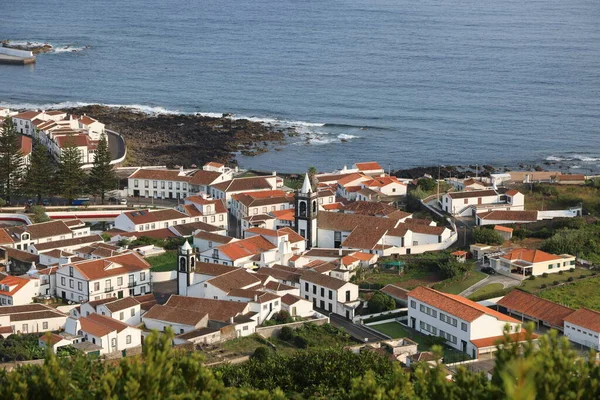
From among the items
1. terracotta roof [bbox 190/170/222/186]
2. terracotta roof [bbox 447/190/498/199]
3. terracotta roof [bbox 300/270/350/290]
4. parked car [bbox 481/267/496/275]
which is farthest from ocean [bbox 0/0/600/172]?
terracotta roof [bbox 300/270/350/290]

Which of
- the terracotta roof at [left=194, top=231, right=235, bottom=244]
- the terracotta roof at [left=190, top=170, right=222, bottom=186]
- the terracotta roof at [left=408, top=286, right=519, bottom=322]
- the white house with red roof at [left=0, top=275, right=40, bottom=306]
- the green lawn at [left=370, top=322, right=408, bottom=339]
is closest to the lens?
the terracotta roof at [left=408, top=286, right=519, bottom=322]

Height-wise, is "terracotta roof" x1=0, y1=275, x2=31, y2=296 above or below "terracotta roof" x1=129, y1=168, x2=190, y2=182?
below

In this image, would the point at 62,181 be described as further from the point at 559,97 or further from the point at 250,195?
the point at 559,97

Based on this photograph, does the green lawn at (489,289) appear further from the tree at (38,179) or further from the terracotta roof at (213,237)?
the tree at (38,179)

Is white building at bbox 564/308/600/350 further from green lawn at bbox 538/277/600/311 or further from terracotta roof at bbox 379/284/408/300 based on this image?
terracotta roof at bbox 379/284/408/300

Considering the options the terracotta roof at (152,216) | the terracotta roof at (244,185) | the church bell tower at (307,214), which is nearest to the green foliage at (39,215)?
the terracotta roof at (152,216)

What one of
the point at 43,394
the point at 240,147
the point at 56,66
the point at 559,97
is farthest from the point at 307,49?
the point at 43,394
